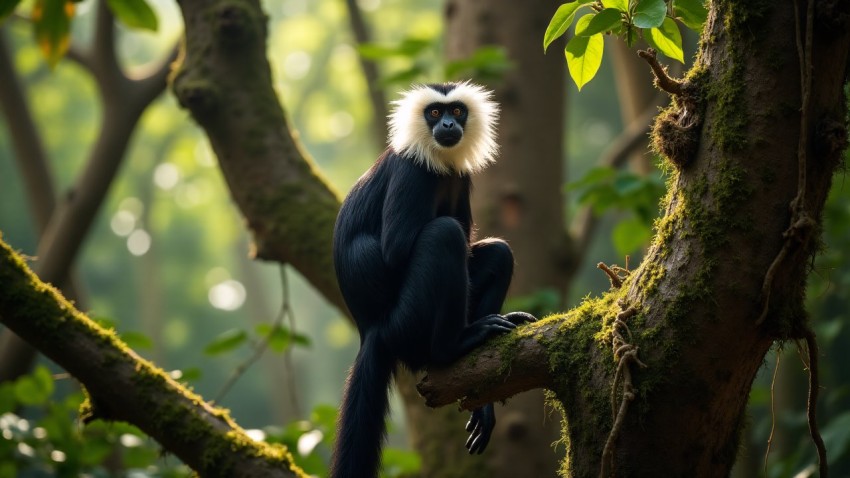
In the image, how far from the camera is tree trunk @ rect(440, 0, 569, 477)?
6371 mm

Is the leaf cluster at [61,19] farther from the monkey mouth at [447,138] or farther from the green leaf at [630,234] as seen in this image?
the green leaf at [630,234]

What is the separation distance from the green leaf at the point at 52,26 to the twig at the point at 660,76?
389 centimetres

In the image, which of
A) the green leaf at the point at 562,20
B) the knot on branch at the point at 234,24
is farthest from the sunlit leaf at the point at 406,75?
the green leaf at the point at 562,20

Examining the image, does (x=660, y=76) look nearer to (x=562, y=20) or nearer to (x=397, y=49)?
(x=562, y=20)

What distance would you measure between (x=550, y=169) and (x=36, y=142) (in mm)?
4702

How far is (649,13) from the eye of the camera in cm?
245

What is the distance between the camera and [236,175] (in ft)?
16.5

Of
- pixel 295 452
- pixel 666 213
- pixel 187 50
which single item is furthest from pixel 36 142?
pixel 666 213

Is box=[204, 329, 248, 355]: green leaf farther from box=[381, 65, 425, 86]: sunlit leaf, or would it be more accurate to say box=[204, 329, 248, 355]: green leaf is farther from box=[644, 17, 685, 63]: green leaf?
box=[644, 17, 685, 63]: green leaf

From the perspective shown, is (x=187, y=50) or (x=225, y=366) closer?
(x=187, y=50)

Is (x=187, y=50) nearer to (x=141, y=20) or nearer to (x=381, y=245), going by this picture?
(x=141, y=20)

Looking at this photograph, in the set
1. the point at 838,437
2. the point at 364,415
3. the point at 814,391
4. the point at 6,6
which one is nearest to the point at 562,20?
the point at 814,391

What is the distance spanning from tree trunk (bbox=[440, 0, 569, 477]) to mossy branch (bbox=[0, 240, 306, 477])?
10.2 feet

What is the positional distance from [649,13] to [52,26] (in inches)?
164
